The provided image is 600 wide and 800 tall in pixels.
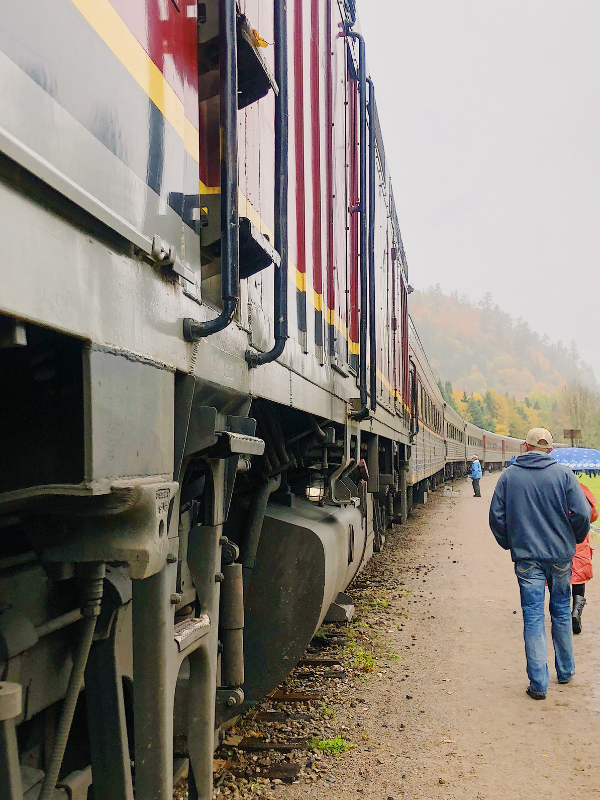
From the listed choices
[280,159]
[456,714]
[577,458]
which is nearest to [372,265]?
[456,714]

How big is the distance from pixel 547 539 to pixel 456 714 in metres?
1.29

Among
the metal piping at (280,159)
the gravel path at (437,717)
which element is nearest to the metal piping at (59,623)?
the metal piping at (280,159)

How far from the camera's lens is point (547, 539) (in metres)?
4.79

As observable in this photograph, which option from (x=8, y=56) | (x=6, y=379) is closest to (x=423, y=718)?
(x=6, y=379)

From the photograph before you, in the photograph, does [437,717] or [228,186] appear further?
[437,717]

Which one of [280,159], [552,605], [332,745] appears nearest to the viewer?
[280,159]

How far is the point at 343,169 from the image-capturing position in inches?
215

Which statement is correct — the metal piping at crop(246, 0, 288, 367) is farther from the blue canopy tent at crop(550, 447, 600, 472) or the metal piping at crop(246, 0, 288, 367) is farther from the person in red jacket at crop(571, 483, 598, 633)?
the blue canopy tent at crop(550, 447, 600, 472)

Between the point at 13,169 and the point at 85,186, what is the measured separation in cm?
29

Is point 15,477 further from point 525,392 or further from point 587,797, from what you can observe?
point 525,392

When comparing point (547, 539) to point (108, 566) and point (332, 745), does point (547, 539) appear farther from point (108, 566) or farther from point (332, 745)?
point (108, 566)

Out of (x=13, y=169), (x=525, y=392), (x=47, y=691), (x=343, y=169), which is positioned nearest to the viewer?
(x=13, y=169)

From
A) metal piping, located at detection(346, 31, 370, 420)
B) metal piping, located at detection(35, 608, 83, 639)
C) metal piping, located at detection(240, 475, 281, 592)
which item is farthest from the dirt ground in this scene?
metal piping, located at detection(346, 31, 370, 420)

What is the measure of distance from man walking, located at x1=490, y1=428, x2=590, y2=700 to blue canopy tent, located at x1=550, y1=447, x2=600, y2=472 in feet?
18.1
